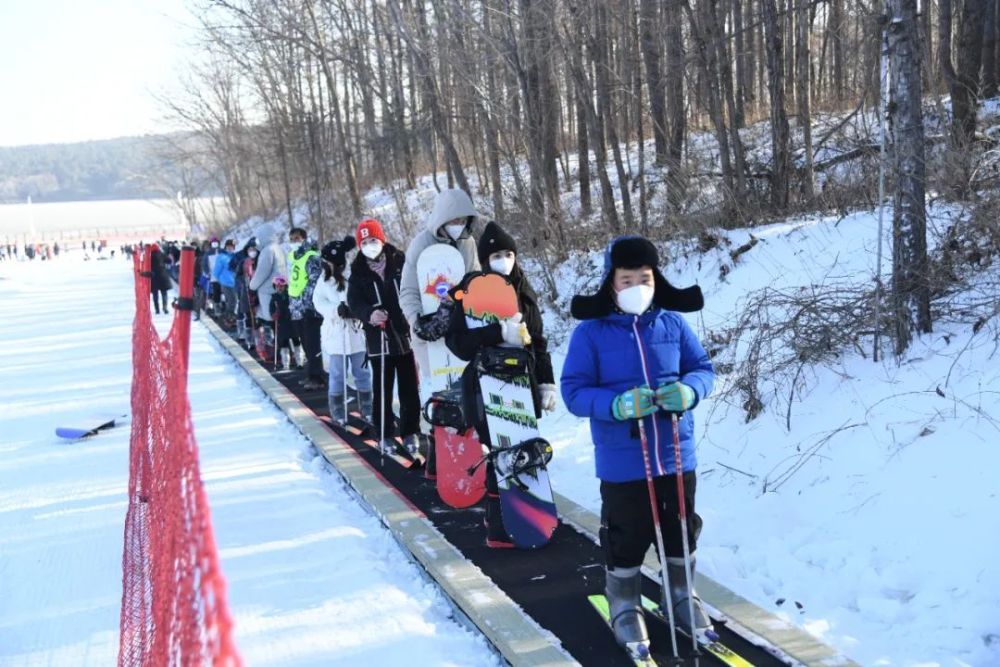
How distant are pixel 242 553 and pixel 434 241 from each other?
8.78 feet

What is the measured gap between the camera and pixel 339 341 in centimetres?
934

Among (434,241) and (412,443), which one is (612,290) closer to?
(434,241)

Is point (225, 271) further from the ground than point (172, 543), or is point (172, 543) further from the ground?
point (225, 271)

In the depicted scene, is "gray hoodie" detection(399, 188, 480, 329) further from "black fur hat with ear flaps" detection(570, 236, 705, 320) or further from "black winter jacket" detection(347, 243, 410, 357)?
"black fur hat with ear flaps" detection(570, 236, 705, 320)

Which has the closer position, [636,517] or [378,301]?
[636,517]

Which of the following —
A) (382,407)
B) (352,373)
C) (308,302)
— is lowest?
(382,407)

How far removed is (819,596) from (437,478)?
9.64ft

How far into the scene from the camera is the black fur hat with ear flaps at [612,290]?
3957 millimetres

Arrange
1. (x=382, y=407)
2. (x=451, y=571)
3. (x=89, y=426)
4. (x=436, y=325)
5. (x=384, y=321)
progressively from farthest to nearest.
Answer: (x=89, y=426) → (x=382, y=407) → (x=384, y=321) → (x=436, y=325) → (x=451, y=571)

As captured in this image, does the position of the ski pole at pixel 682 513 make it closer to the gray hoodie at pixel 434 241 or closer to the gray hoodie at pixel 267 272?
the gray hoodie at pixel 434 241

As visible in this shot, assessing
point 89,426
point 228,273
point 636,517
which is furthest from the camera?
point 228,273

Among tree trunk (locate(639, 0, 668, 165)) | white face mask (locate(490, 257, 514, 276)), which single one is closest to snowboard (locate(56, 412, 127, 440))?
white face mask (locate(490, 257, 514, 276))

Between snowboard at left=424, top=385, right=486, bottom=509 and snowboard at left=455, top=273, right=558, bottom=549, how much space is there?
1.88ft

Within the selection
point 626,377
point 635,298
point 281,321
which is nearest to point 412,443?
point 626,377
